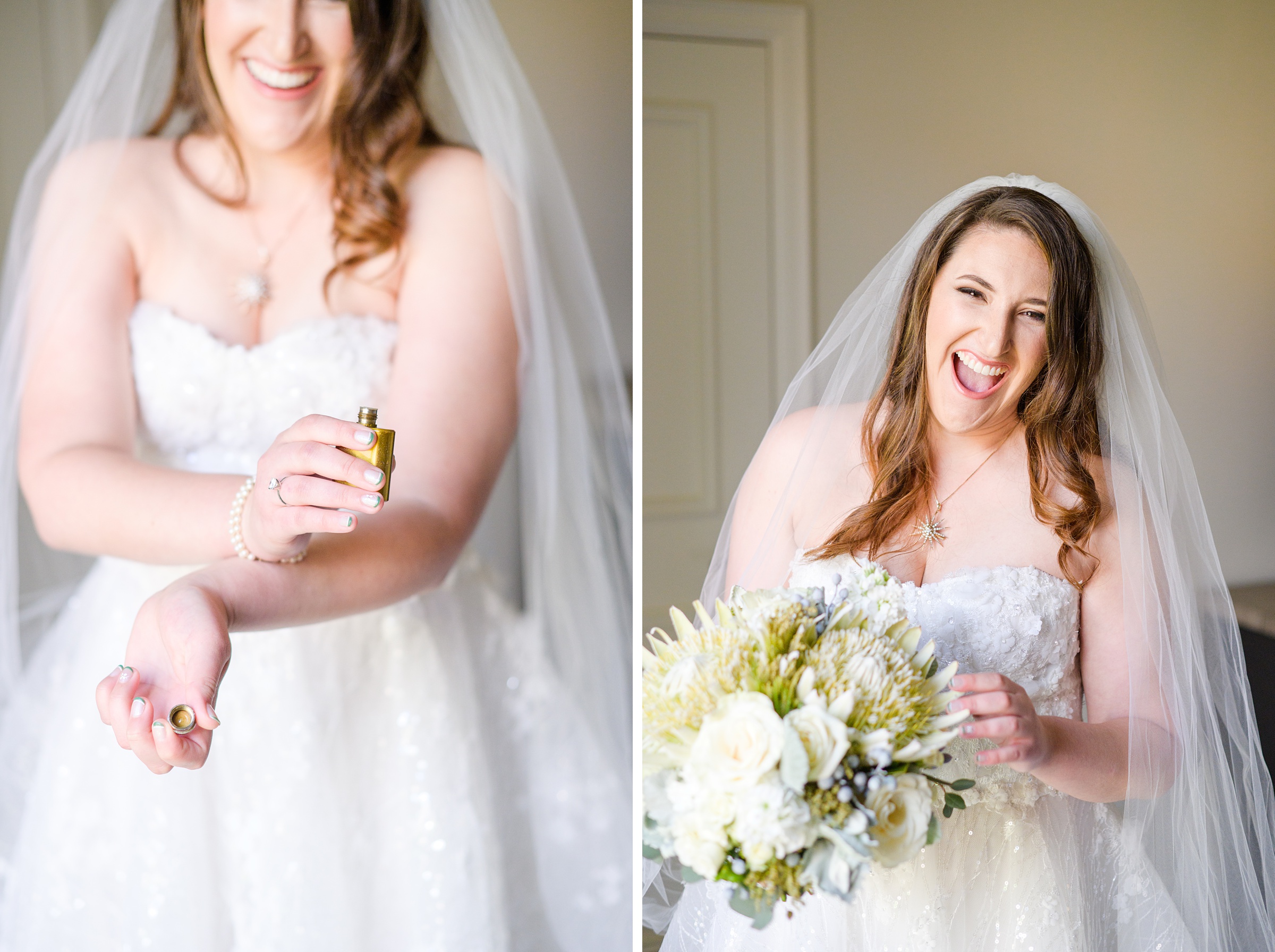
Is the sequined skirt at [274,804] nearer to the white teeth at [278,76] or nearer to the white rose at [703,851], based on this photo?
the white rose at [703,851]

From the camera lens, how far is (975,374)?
0.95 m

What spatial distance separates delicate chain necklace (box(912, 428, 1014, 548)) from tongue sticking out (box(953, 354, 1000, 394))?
57 millimetres

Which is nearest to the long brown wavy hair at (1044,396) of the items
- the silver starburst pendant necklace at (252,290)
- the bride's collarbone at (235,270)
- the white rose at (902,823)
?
the white rose at (902,823)

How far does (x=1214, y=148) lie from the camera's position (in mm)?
1018

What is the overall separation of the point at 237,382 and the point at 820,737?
76cm

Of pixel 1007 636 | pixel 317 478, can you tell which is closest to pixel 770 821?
pixel 1007 636

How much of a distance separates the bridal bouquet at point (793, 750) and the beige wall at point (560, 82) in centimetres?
63

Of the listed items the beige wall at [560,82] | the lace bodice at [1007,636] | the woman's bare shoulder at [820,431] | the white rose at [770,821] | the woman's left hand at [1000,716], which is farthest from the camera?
the beige wall at [560,82]

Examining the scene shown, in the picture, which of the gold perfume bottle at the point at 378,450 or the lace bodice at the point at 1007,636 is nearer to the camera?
the gold perfume bottle at the point at 378,450

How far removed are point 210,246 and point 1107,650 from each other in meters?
1.11

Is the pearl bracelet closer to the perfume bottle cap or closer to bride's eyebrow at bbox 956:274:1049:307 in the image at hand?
the perfume bottle cap

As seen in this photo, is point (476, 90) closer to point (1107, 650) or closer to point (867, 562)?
point (867, 562)

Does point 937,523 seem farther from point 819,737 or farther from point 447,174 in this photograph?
point 447,174

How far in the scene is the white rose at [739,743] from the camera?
27.7 inches
